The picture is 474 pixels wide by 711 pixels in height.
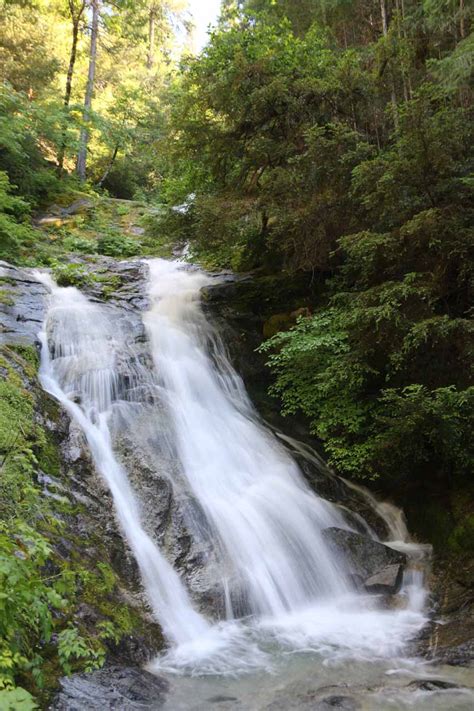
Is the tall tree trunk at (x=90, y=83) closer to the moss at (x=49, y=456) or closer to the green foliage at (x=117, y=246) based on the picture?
the green foliage at (x=117, y=246)

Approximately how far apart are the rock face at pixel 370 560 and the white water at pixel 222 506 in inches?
6.5

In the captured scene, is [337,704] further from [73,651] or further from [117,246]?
[117,246]

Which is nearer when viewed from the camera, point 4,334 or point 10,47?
point 4,334

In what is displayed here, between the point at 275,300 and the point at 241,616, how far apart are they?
6.72 metres

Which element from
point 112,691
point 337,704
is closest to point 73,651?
point 112,691

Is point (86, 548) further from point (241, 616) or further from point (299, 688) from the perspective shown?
point (299, 688)

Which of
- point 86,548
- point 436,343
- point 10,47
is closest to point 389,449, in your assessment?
point 436,343

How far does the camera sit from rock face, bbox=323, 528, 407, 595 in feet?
21.0

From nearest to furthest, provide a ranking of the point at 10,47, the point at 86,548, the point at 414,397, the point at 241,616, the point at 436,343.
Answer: the point at 86,548 → the point at 241,616 → the point at 414,397 → the point at 436,343 → the point at 10,47

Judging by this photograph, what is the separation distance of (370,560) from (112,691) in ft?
12.7

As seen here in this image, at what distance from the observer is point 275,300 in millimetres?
11125

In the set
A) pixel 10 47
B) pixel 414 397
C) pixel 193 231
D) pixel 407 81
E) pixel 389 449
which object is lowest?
pixel 389 449

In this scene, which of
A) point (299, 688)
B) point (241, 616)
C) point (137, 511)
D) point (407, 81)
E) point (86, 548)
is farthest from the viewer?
point (407, 81)

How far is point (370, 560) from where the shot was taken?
6.77 m
